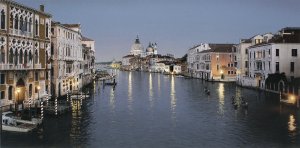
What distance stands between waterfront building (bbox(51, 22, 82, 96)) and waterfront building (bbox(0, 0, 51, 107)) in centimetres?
396

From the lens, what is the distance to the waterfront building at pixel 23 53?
32.8 metres

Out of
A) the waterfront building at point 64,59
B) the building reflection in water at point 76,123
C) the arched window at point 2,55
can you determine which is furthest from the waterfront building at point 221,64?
the arched window at point 2,55

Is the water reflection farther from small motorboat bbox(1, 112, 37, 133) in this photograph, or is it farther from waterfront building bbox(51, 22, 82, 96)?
waterfront building bbox(51, 22, 82, 96)

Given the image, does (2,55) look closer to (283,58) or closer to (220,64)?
(283,58)

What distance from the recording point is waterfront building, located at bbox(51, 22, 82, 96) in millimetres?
47500

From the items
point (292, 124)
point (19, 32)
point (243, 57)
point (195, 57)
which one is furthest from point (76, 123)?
point (195, 57)

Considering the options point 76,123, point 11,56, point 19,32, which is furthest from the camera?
point 19,32

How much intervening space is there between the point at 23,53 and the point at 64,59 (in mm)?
15197

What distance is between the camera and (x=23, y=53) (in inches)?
1435

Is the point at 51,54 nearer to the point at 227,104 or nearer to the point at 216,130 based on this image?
the point at 227,104

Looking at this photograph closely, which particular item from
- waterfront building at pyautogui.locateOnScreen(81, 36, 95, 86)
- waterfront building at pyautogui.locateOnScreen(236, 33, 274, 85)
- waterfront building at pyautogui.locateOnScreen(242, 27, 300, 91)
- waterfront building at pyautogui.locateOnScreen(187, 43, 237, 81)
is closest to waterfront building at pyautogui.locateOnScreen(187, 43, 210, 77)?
waterfront building at pyautogui.locateOnScreen(187, 43, 237, 81)

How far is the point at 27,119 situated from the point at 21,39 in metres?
10.2

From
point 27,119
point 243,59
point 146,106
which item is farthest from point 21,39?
point 243,59

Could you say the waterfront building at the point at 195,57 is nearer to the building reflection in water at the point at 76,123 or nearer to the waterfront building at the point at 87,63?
the waterfront building at the point at 87,63
